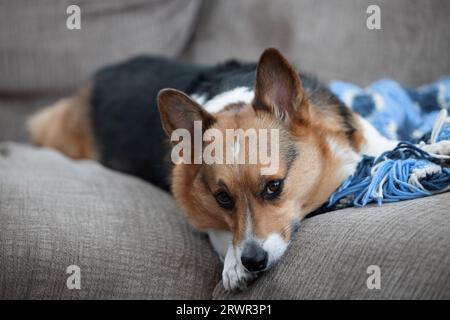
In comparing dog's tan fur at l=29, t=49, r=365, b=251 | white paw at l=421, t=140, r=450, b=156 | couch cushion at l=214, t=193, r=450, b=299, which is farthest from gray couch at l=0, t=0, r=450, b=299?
white paw at l=421, t=140, r=450, b=156

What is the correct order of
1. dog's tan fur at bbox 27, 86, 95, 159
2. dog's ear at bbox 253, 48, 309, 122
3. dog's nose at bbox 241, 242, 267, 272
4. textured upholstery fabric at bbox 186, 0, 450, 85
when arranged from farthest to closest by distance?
dog's tan fur at bbox 27, 86, 95, 159 < textured upholstery fabric at bbox 186, 0, 450, 85 < dog's ear at bbox 253, 48, 309, 122 < dog's nose at bbox 241, 242, 267, 272

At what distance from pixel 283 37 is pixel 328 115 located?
1067 mm

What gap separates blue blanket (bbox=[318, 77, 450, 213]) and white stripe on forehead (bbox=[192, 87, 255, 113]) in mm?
478

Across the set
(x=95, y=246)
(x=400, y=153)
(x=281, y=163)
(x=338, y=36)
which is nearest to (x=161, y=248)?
(x=95, y=246)

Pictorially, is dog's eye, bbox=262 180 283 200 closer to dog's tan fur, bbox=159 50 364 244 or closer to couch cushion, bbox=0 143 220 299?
dog's tan fur, bbox=159 50 364 244

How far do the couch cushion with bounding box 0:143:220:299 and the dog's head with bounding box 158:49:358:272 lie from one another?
159mm

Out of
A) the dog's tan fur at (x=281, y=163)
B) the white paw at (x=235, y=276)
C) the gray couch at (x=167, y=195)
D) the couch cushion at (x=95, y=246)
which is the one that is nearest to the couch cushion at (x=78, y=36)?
the gray couch at (x=167, y=195)

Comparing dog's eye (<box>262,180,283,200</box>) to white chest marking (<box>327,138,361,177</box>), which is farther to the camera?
white chest marking (<box>327,138,361,177</box>)

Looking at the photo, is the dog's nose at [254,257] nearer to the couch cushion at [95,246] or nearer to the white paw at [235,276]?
the white paw at [235,276]

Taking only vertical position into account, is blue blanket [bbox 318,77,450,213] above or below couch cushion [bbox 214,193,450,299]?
above

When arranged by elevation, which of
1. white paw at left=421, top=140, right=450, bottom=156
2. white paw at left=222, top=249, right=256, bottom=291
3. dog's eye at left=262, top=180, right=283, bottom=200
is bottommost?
white paw at left=222, top=249, right=256, bottom=291

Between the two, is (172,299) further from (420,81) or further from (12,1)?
(12,1)

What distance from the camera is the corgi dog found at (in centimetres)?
178

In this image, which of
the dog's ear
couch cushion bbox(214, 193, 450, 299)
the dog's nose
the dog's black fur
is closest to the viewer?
couch cushion bbox(214, 193, 450, 299)
